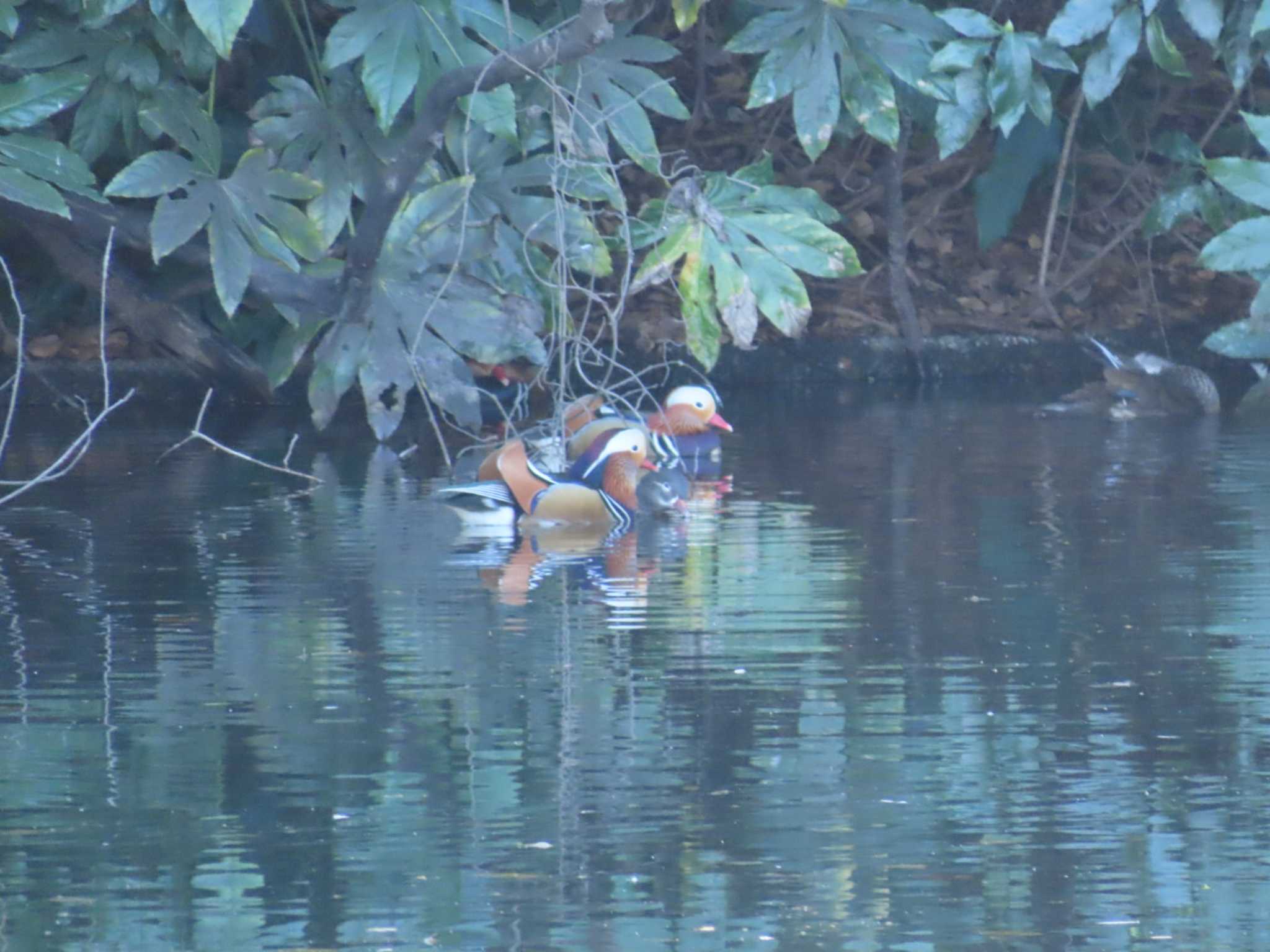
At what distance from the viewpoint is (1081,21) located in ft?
24.2

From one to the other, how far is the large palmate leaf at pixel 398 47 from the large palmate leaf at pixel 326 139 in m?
0.34

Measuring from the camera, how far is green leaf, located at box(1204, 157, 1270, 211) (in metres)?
7.31

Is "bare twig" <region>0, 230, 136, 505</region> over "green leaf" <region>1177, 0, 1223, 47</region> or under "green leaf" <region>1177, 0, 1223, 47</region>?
under

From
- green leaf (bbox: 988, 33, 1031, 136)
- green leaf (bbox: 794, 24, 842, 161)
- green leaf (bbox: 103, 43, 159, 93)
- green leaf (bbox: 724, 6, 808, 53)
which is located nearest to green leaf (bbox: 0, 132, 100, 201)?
green leaf (bbox: 103, 43, 159, 93)

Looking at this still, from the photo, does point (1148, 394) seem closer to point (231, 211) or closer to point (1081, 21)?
point (1081, 21)

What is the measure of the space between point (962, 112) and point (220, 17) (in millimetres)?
2778

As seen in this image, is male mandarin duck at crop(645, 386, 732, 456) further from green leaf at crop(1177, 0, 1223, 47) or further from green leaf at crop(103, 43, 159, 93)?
green leaf at crop(1177, 0, 1223, 47)

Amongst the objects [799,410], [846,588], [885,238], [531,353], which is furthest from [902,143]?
[846,588]

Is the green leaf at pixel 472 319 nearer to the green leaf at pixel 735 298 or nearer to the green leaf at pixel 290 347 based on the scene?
the green leaf at pixel 290 347

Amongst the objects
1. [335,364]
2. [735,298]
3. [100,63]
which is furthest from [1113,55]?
[100,63]

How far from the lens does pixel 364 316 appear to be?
6703 mm

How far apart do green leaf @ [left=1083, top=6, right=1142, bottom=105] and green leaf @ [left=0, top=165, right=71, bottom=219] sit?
3571 millimetres

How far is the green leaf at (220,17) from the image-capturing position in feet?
18.7

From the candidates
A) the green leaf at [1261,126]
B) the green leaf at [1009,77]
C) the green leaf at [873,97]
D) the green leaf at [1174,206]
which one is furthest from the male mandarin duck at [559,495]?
the green leaf at [1174,206]
